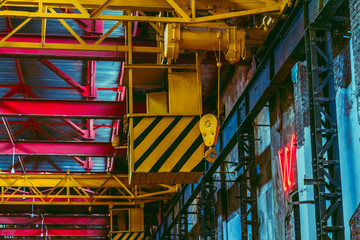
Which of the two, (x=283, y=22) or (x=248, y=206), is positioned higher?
(x=283, y=22)

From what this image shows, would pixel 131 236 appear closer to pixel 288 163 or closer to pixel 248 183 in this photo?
pixel 248 183

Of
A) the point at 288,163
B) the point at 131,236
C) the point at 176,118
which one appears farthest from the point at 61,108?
the point at 131,236

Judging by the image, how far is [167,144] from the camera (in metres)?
13.0

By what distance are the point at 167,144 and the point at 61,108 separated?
6.95m

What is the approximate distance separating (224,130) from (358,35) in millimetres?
8997

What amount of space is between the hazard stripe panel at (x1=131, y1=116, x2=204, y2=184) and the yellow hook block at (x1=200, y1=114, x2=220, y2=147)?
2.00 feet

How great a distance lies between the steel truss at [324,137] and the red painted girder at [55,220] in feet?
86.7

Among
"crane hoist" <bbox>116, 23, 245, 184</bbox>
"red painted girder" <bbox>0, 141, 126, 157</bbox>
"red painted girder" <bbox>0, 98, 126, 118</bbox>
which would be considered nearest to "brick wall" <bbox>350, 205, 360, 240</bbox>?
"crane hoist" <bbox>116, 23, 245, 184</bbox>

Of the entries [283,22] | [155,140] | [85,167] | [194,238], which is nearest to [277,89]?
[283,22]

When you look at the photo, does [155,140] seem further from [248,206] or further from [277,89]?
[248,206]

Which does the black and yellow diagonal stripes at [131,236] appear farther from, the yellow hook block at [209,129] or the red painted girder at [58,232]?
the yellow hook block at [209,129]

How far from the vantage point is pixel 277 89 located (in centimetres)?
1359

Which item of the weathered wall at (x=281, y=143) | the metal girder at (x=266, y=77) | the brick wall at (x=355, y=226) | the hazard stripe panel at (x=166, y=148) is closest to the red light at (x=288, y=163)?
the weathered wall at (x=281, y=143)

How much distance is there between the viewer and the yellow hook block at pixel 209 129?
1224 cm
